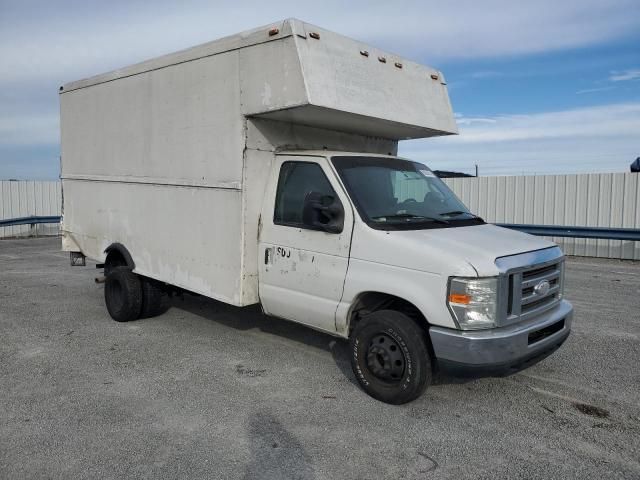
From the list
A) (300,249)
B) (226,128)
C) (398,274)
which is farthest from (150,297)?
(398,274)

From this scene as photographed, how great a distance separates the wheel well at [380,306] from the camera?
15.4 ft

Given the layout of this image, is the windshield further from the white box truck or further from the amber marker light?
the amber marker light

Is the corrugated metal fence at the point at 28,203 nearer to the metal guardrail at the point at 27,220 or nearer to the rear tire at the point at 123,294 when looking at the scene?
the metal guardrail at the point at 27,220

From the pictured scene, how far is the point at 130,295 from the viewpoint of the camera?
711 cm

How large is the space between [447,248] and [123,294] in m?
4.70

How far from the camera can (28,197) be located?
20453mm

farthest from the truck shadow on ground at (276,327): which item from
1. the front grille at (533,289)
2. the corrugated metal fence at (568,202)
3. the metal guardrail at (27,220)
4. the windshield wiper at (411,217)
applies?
the metal guardrail at (27,220)

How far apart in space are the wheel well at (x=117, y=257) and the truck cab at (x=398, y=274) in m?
2.50

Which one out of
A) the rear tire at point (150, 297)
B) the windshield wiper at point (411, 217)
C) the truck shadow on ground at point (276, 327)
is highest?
the windshield wiper at point (411, 217)

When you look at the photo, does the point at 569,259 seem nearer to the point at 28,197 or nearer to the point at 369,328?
the point at 369,328

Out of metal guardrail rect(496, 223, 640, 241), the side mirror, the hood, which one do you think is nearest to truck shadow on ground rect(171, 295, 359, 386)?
the hood

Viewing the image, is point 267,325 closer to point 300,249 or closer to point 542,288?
point 300,249

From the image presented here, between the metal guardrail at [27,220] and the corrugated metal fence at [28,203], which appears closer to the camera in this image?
the metal guardrail at [27,220]

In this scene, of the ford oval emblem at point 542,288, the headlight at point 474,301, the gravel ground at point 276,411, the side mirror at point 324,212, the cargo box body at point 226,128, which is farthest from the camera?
Answer: the cargo box body at point 226,128
